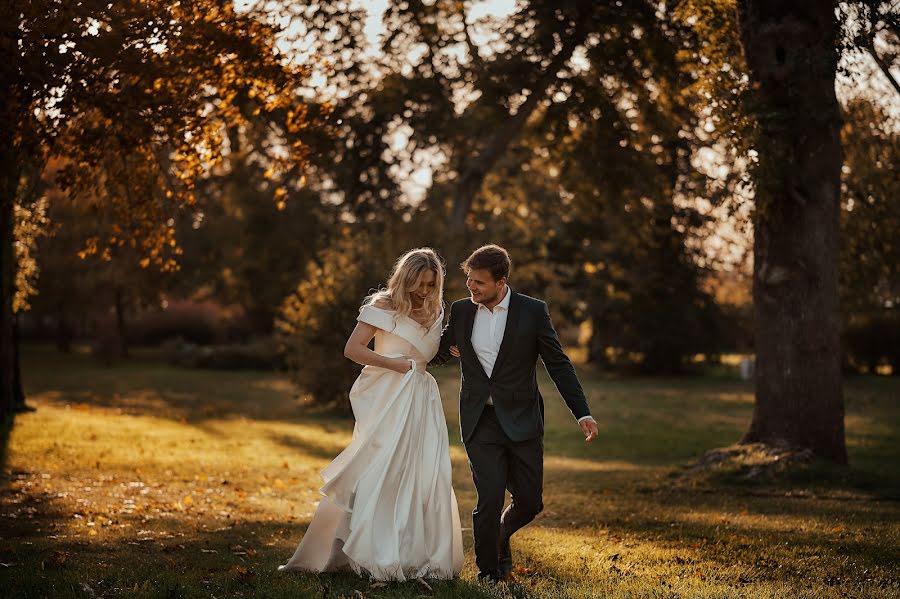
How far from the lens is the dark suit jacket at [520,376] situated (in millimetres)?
6035

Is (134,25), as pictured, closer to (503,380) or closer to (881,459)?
(503,380)

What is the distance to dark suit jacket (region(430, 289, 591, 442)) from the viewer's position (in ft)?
19.8

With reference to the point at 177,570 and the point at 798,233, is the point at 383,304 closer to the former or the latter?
the point at 177,570

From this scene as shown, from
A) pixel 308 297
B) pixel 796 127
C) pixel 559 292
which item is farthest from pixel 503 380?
pixel 559 292

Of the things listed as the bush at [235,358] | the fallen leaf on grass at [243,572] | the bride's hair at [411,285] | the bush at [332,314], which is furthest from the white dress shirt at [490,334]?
the bush at [235,358]

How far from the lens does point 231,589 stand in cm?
605

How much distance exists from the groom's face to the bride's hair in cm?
33

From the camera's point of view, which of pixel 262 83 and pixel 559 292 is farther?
pixel 559 292

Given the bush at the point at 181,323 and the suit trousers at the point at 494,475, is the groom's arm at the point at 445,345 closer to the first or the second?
the suit trousers at the point at 494,475

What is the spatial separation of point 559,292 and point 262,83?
32.0 m

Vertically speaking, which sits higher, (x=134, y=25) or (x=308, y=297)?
(x=134, y=25)

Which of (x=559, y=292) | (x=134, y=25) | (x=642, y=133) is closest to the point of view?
(x=134, y=25)

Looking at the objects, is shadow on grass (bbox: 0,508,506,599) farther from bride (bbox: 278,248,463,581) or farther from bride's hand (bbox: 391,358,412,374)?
bride's hand (bbox: 391,358,412,374)

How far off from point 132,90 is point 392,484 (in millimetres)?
5380
